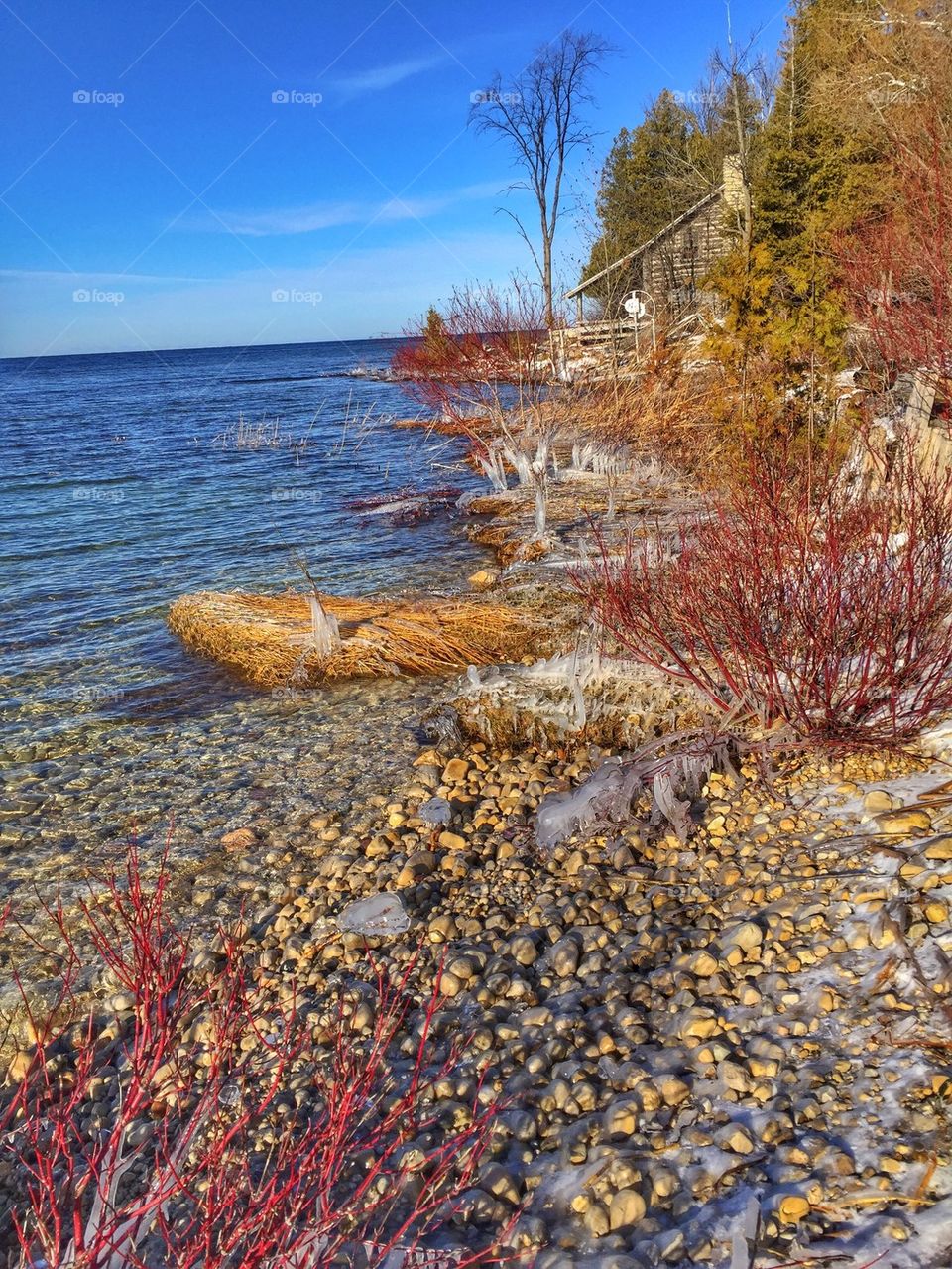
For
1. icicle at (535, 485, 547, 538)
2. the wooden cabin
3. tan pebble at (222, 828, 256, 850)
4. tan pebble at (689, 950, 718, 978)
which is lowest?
tan pebble at (222, 828, 256, 850)

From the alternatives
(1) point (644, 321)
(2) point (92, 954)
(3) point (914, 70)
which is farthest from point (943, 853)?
(1) point (644, 321)

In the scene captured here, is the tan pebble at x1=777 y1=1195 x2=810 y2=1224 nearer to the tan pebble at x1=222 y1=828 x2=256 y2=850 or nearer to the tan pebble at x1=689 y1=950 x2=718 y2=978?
the tan pebble at x1=689 y1=950 x2=718 y2=978

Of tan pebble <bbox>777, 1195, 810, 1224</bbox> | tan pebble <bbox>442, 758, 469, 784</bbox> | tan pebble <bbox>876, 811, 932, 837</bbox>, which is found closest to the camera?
tan pebble <bbox>777, 1195, 810, 1224</bbox>

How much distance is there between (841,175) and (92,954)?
2178 centimetres

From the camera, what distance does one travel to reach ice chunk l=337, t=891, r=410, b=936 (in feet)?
14.2

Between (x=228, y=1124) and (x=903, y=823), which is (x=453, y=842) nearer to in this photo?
(x=228, y=1124)

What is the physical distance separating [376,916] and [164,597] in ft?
27.1

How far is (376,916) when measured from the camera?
4426mm

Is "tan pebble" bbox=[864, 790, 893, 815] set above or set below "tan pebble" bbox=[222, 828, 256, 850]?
above

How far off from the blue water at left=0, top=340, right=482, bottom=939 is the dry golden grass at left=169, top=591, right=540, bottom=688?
1.14 ft

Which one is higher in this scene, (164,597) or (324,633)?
(324,633)

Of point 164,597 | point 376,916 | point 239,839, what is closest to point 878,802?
point 376,916

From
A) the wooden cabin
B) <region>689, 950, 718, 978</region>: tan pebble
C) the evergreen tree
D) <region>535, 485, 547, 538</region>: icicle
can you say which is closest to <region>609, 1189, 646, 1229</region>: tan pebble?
<region>689, 950, 718, 978</region>: tan pebble

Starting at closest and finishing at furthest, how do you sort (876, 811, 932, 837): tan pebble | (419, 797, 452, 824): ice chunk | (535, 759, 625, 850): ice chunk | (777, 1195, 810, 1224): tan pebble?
(777, 1195, 810, 1224): tan pebble → (876, 811, 932, 837): tan pebble → (535, 759, 625, 850): ice chunk → (419, 797, 452, 824): ice chunk
